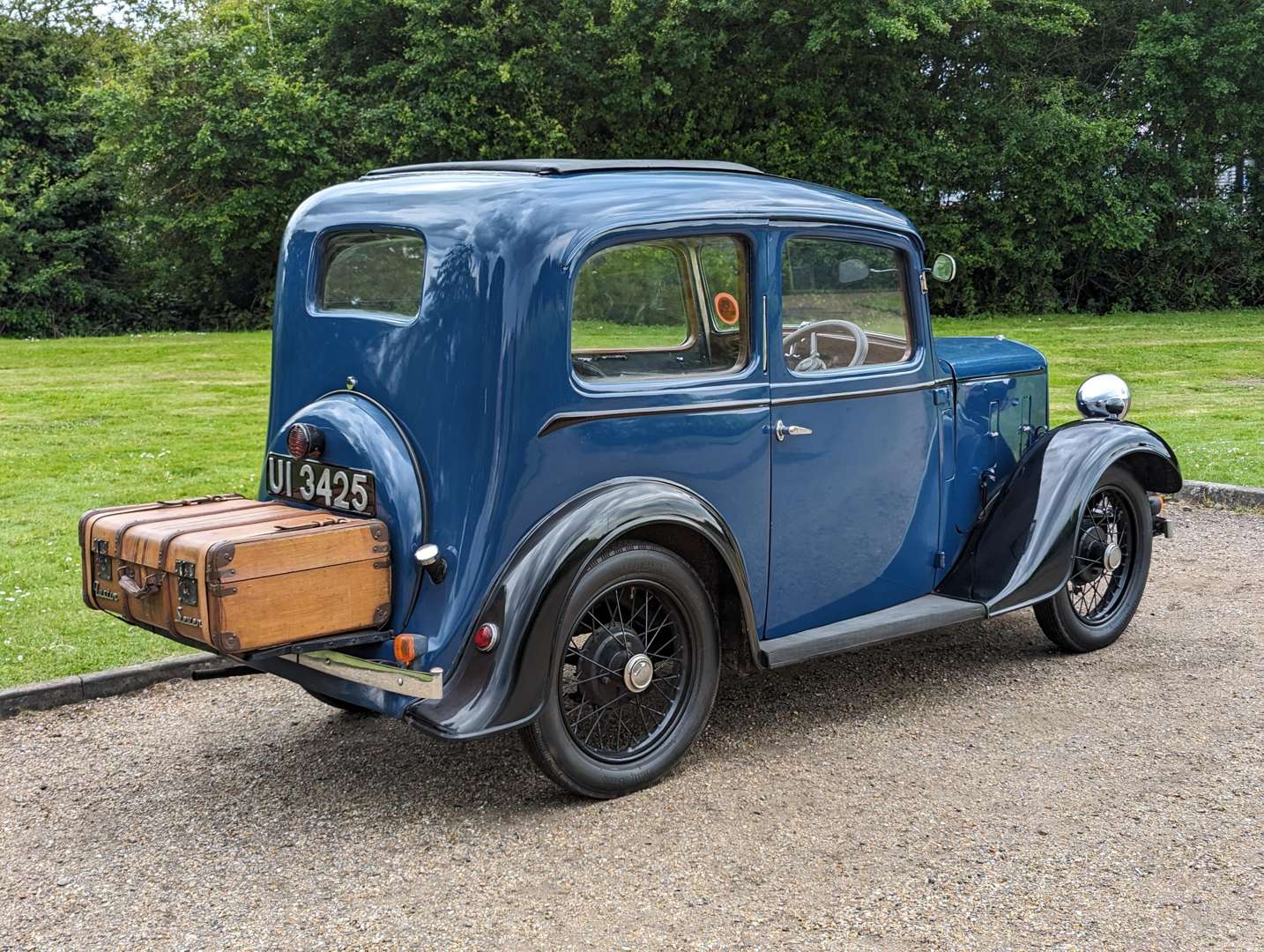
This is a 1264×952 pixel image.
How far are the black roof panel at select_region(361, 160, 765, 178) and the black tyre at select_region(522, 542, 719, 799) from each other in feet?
4.18

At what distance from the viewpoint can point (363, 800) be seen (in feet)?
13.7

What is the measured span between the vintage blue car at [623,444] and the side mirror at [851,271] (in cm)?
2

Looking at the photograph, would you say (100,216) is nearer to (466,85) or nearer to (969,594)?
(466,85)

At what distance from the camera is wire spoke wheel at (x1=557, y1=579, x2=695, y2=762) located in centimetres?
411

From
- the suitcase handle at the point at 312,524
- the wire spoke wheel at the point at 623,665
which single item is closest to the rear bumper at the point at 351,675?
the suitcase handle at the point at 312,524

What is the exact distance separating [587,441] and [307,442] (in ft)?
3.01

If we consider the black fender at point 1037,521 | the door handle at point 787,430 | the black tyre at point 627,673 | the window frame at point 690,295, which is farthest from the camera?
the black fender at point 1037,521

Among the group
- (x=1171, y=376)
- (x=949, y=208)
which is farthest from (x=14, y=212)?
(x=1171, y=376)

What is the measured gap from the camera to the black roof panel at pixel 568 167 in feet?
14.0

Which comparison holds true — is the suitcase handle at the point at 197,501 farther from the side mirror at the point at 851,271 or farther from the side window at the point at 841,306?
the side mirror at the point at 851,271

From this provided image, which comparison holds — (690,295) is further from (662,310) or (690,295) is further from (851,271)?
(851,271)

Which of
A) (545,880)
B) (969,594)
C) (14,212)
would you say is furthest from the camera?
(14,212)

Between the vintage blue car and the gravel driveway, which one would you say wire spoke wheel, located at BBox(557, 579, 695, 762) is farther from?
the gravel driveway

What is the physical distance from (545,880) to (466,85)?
59.7 feet
